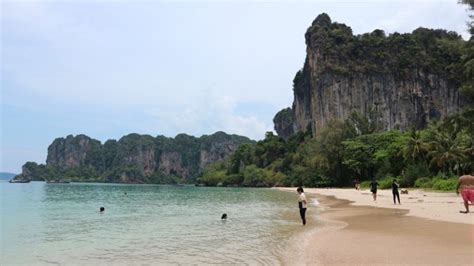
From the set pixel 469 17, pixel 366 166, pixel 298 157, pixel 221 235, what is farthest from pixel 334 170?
pixel 221 235

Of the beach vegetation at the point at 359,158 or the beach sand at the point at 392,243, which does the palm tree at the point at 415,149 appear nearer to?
the beach vegetation at the point at 359,158

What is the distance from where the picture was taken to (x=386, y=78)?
391 feet

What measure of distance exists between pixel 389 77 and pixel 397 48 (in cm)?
795

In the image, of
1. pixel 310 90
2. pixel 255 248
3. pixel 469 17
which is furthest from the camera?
pixel 310 90

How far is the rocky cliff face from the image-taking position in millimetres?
117625

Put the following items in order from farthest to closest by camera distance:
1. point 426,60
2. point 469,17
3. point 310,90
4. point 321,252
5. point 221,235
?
point 310,90 < point 426,60 < point 469,17 < point 221,235 < point 321,252

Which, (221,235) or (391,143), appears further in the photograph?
(391,143)

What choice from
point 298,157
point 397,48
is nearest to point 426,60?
point 397,48

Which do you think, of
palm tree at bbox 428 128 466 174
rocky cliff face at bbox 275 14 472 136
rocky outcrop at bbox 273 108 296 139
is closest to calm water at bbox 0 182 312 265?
palm tree at bbox 428 128 466 174

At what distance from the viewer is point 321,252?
12047 mm

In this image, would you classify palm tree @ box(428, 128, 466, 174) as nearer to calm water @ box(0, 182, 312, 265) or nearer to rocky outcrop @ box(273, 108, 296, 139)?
calm water @ box(0, 182, 312, 265)

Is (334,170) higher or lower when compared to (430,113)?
lower

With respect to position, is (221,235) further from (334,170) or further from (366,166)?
(334,170)

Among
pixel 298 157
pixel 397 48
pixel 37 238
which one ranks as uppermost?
pixel 397 48
